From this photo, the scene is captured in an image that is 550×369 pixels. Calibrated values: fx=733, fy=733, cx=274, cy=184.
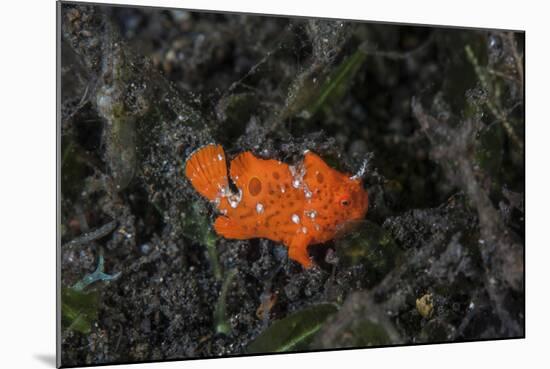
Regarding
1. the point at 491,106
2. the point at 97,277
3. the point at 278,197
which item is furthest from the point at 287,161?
the point at 491,106

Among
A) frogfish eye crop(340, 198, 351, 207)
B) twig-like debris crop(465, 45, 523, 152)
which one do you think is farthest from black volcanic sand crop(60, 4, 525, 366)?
frogfish eye crop(340, 198, 351, 207)

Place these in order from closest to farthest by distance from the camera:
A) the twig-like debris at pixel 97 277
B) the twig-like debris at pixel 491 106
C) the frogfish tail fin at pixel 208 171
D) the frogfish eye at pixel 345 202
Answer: the twig-like debris at pixel 97 277 < the frogfish tail fin at pixel 208 171 < the frogfish eye at pixel 345 202 < the twig-like debris at pixel 491 106

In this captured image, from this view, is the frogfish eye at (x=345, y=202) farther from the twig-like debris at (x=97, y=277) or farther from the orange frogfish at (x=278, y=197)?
the twig-like debris at (x=97, y=277)

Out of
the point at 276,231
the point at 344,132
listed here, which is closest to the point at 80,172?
the point at 276,231

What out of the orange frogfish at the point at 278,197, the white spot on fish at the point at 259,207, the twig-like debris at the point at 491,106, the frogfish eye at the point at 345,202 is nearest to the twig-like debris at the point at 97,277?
the orange frogfish at the point at 278,197

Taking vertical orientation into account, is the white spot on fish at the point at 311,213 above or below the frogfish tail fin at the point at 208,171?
below

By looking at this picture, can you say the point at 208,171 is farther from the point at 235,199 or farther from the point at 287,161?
the point at 287,161
